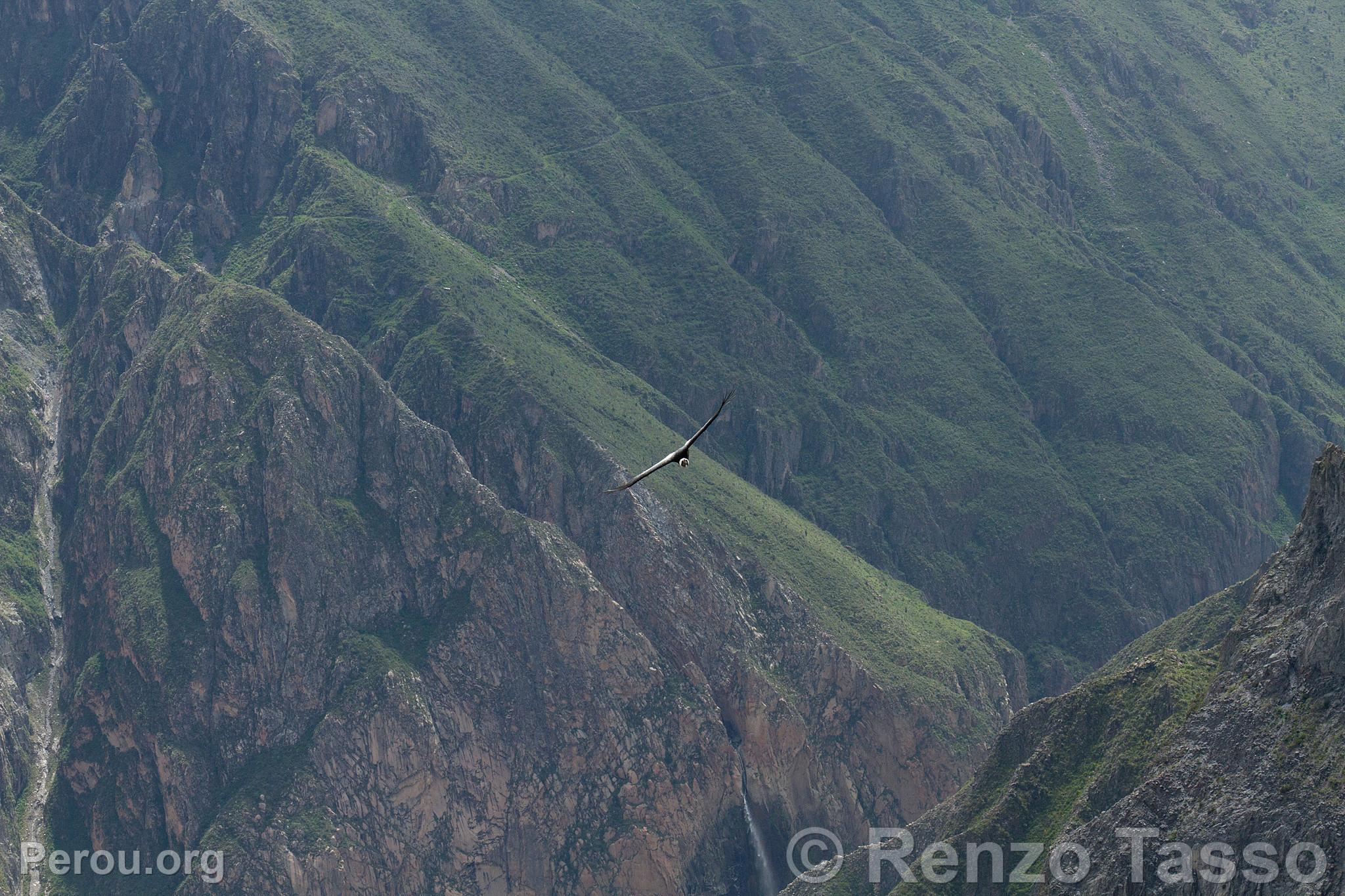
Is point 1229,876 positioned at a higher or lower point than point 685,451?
lower

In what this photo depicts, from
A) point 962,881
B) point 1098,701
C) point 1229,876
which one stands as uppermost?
point 1229,876

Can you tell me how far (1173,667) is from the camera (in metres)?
189

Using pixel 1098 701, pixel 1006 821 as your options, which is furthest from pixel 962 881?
pixel 1098 701

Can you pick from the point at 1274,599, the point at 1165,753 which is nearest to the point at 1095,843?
the point at 1165,753

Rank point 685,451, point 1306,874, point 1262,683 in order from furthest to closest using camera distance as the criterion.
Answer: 1. point 1262,683
2. point 1306,874
3. point 685,451

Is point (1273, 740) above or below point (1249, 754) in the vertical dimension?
→ above

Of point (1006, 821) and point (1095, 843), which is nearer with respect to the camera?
point (1095, 843)

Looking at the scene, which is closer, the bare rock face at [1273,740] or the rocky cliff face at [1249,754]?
the bare rock face at [1273,740]

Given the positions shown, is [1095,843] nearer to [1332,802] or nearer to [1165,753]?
[1165,753]

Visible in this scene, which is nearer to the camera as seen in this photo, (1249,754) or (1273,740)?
(1273,740)

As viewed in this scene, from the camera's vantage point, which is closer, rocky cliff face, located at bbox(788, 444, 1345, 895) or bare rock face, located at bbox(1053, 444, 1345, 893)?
bare rock face, located at bbox(1053, 444, 1345, 893)

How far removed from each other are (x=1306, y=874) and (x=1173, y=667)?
146 ft

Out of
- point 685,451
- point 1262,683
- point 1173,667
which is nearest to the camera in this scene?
A: point 685,451

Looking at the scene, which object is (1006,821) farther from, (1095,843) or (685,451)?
(685,451)
